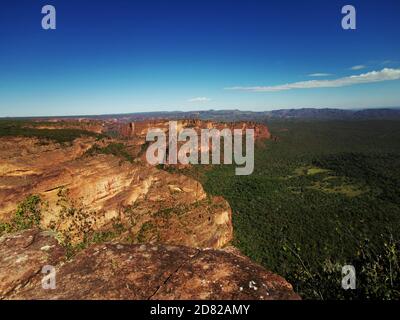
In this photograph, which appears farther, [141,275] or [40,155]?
[40,155]

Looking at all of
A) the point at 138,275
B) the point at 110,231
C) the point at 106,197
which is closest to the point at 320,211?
the point at 106,197

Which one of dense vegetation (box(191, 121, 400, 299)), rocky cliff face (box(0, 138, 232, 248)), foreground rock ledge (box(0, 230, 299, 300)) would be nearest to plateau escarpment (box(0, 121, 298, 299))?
foreground rock ledge (box(0, 230, 299, 300))

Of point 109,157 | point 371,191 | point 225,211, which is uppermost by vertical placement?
point 109,157

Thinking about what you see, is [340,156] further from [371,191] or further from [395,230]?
[395,230]

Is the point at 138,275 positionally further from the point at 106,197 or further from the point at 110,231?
the point at 106,197
